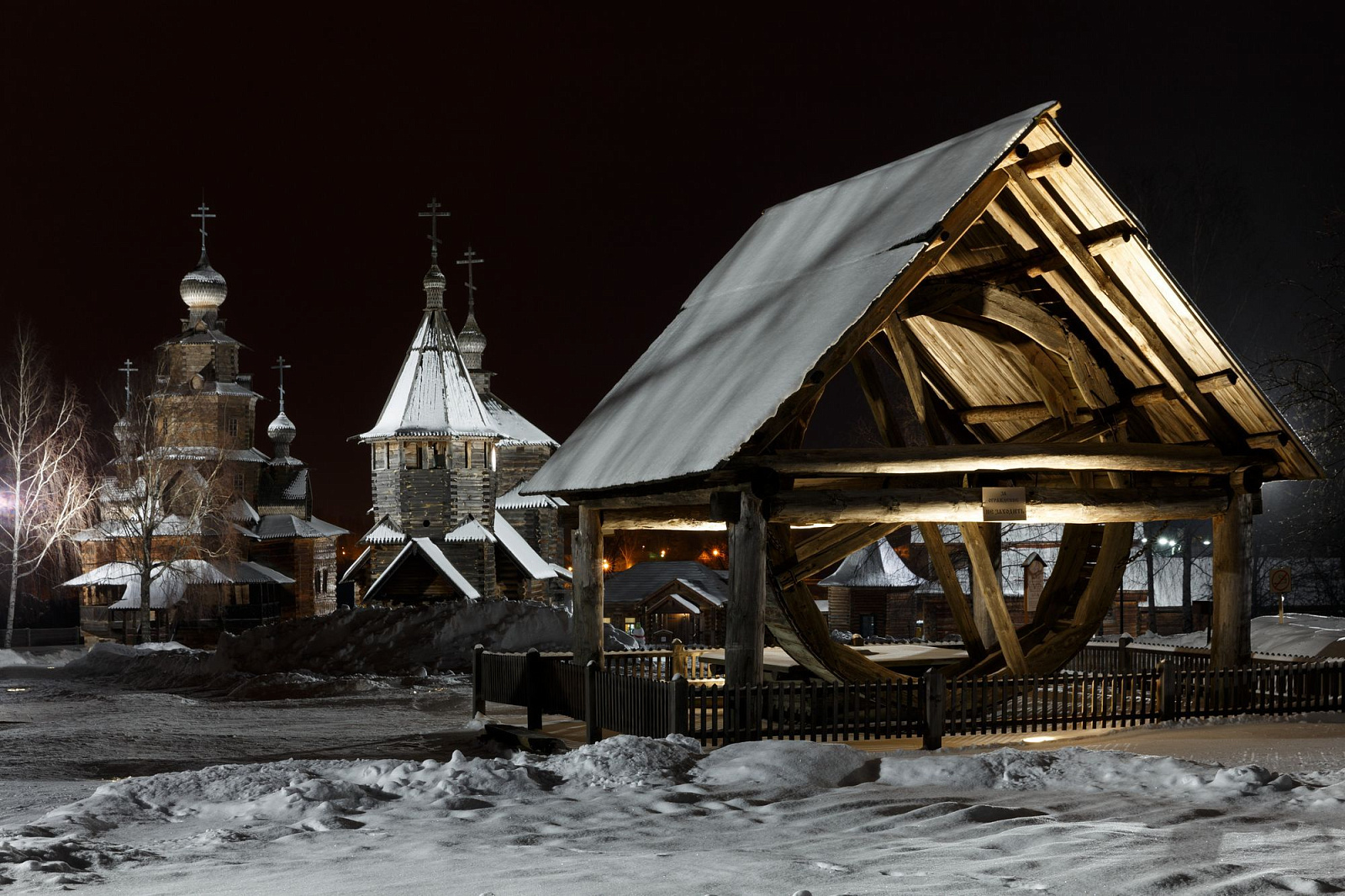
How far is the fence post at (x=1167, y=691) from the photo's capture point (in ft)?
53.0

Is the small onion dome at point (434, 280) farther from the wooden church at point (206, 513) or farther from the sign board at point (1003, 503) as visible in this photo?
the sign board at point (1003, 503)

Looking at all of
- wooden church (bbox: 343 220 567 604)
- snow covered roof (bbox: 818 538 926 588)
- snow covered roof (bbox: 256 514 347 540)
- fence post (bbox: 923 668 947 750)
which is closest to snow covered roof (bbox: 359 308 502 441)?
wooden church (bbox: 343 220 567 604)

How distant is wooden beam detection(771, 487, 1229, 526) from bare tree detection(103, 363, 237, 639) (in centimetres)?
3288

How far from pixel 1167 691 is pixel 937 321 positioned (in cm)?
596

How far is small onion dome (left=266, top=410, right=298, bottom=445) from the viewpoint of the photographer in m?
74.8

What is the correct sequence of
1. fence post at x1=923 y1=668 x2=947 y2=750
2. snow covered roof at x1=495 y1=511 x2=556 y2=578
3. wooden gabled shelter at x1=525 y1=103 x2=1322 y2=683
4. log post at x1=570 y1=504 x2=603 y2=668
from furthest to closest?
snow covered roof at x1=495 y1=511 x2=556 y2=578
log post at x1=570 y1=504 x2=603 y2=668
fence post at x1=923 y1=668 x2=947 y2=750
wooden gabled shelter at x1=525 y1=103 x2=1322 y2=683

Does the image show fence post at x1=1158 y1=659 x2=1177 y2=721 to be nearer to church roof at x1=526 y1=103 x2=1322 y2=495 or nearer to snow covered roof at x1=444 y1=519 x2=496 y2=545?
church roof at x1=526 y1=103 x2=1322 y2=495

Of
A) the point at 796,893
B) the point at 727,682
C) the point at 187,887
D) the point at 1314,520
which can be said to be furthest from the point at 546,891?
the point at 1314,520

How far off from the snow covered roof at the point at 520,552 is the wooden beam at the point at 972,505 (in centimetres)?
4216

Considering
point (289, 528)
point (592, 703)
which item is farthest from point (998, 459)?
point (289, 528)

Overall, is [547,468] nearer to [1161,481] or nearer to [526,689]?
[526,689]

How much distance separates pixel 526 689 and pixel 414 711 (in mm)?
6353

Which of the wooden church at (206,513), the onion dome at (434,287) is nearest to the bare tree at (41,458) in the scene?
the wooden church at (206,513)

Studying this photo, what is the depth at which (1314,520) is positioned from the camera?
4816 centimetres
